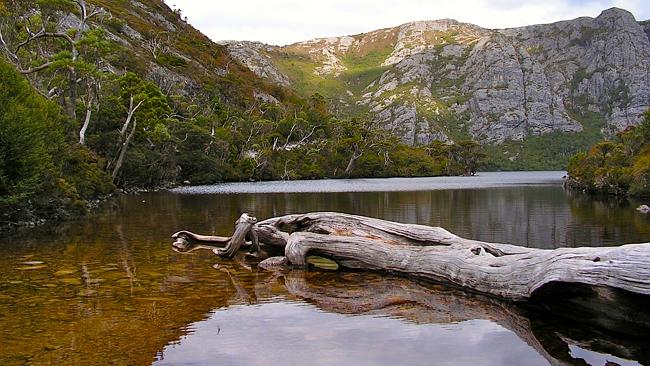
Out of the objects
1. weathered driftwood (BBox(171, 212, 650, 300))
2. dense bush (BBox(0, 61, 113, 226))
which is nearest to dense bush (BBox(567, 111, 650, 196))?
weathered driftwood (BBox(171, 212, 650, 300))

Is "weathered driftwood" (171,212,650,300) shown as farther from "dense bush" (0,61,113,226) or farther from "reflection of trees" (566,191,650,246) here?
"dense bush" (0,61,113,226)

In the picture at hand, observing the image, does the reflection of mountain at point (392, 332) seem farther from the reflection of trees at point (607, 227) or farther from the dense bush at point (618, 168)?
the dense bush at point (618, 168)

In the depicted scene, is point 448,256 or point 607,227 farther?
point 607,227

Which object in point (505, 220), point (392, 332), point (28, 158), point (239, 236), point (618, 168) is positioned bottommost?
point (505, 220)

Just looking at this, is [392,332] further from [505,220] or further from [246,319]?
[505,220]

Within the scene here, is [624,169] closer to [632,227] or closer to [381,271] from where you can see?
[632,227]

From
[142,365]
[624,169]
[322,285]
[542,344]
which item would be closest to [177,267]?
[322,285]

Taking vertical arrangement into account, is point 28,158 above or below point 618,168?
above

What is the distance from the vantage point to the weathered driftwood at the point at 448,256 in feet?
27.1

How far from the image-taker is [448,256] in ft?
40.1

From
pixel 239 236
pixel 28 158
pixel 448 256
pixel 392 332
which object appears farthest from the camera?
pixel 28 158

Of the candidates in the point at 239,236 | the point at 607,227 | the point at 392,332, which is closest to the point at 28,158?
the point at 239,236

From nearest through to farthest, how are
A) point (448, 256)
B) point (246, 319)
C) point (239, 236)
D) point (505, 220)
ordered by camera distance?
point (246, 319) < point (448, 256) < point (239, 236) < point (505, 220)

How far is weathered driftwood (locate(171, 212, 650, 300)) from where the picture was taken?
827 centimetres
